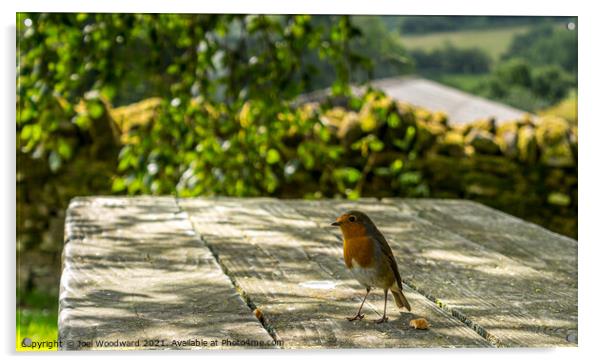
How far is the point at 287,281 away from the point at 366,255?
39cm

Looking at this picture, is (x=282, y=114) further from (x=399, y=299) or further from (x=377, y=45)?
(x=399, y=299)

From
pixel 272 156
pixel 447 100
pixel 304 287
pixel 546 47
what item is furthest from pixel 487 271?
pixel 447 100

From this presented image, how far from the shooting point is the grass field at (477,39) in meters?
3.85

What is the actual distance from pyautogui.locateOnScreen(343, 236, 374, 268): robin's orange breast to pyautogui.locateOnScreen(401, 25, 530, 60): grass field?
217 cm

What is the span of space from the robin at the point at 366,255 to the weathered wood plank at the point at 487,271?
204 millimetres

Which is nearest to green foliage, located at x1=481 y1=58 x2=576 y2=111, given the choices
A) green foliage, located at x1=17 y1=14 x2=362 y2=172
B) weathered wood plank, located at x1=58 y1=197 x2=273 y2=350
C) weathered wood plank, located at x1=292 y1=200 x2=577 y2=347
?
green foliage, located at x1=17 y1=14 x2=362 y2=172

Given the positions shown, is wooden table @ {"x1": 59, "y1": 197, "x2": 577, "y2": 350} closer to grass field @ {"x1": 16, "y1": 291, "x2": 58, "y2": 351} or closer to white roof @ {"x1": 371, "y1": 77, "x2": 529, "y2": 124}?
grass field @ {"x1": 16, "y1": 291, "x2": 58, "y2": 351}

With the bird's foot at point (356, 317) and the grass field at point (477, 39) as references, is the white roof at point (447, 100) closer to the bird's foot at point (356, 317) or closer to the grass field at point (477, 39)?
the grass field at point (477, 39)

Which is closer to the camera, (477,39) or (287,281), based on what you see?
(287,281)

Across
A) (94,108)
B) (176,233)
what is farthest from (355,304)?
(94,108)

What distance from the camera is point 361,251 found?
1.72 m

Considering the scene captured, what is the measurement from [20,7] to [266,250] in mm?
1101

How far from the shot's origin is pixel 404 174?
509cm

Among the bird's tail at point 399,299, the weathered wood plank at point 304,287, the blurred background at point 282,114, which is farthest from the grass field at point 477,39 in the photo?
the bird's tail at point 399,299
